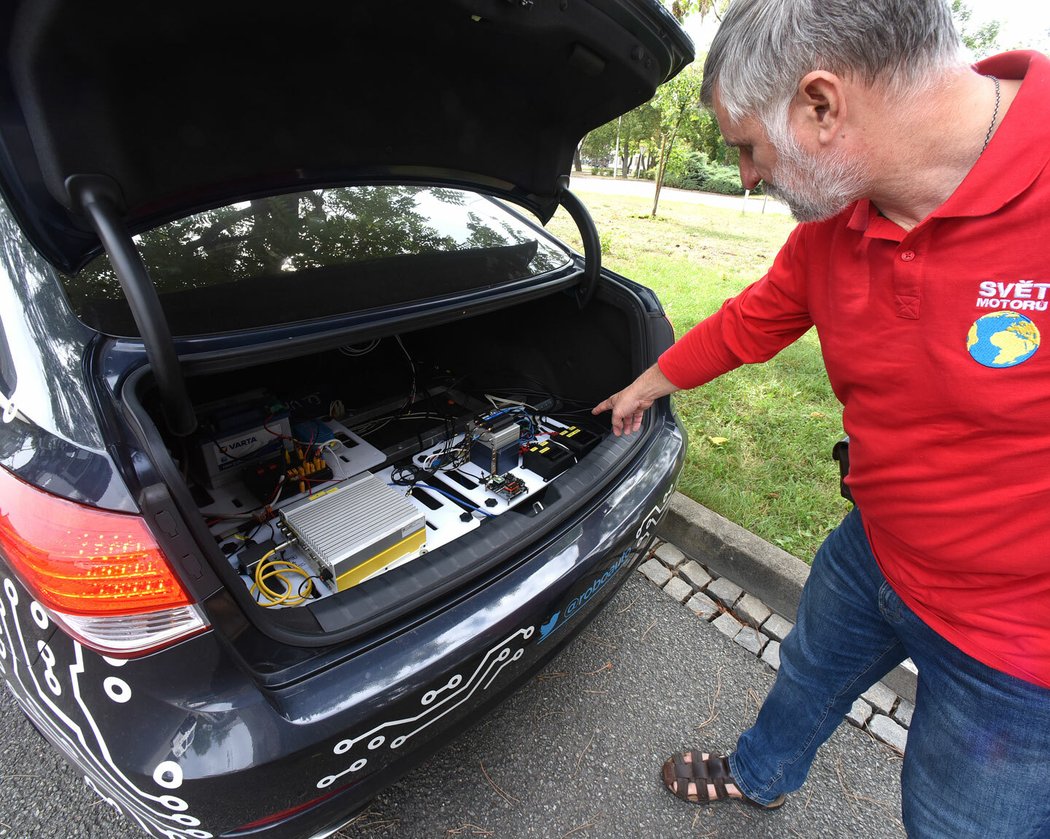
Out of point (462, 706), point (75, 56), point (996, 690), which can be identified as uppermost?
point (75, 56)

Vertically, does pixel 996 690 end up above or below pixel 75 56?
below

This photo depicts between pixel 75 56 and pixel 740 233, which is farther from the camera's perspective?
pixel 740 233

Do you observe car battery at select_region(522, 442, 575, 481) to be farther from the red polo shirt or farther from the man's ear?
the man's ear

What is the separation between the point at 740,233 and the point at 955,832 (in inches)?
394

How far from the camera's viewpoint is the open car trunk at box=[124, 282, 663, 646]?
48.1 inches

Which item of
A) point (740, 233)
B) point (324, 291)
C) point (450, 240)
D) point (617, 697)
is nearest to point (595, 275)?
point (450, 240)

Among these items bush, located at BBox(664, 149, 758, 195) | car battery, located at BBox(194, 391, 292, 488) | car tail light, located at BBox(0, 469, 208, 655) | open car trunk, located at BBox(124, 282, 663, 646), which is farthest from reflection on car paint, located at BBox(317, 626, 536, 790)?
bush, located at BBox(664, 149, 758, 195)

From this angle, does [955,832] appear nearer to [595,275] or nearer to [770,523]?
[770,523]

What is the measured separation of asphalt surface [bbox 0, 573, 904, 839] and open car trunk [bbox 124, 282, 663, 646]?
0.63m

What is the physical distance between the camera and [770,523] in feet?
7.95

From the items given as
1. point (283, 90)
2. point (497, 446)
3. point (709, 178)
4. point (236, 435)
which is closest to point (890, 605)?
point (497, 446)

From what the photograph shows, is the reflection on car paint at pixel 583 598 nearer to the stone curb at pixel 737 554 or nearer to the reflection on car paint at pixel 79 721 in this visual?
the stone curb at pixel 737 554

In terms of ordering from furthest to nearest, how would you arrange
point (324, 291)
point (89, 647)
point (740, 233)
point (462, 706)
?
point (740, 233) < point (324, 291) < point (462, 706) < point (89, 647)

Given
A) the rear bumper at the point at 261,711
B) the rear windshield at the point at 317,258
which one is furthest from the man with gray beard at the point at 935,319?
the rear windshield at the point at 317,258
